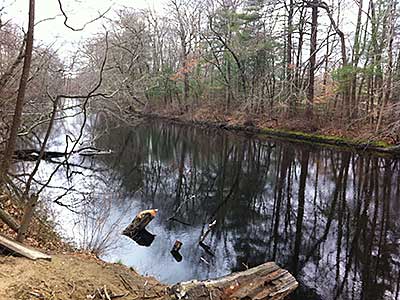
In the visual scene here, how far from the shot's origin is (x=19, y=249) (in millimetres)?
4422

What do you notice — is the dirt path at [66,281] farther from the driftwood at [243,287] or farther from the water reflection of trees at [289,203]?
the water reflection of trees at [289,203]

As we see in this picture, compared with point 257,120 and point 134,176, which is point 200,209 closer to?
point 134,176

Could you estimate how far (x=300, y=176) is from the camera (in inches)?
594

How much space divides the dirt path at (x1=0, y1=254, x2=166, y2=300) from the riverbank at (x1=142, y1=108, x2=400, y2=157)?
1686 centimetres

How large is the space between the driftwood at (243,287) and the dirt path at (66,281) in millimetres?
505

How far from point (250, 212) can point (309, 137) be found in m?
14.1

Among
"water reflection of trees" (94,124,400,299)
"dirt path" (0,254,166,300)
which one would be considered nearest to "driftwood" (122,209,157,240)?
"water reflection of trees" (94,124,400,299)

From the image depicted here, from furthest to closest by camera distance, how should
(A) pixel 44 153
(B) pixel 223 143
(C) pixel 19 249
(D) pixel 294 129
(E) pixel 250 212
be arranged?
(D) pixel 294 129 → (B) pixel 223 143 → (A) pixel 44 153 → (E) pixel 250 212 → (C) pixel 19 249

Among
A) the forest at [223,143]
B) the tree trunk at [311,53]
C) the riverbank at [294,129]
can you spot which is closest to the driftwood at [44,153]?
the forest at [223,143]

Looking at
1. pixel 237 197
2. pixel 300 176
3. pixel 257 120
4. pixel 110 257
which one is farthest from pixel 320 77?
pixel 110 257

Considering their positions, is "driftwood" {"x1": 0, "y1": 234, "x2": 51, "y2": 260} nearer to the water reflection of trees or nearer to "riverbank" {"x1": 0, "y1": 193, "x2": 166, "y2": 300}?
"riverbank" {"x1": 0, "y1": 193, "x2": 166, "y2": 300}

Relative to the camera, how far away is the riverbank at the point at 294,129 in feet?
63.6

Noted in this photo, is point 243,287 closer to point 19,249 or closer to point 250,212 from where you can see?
point 19,249

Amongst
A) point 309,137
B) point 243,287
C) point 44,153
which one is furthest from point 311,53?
point 243,287
